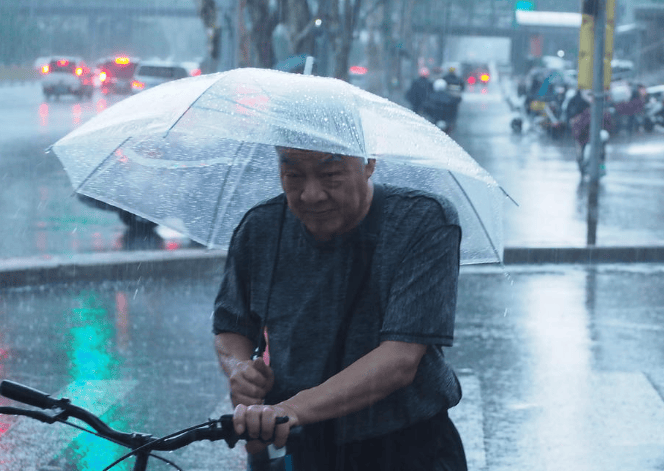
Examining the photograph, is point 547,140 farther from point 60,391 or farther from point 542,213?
point 60,391

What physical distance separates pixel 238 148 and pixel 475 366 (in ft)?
13.4

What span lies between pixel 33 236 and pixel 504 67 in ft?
371

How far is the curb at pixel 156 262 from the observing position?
9734 millimetres

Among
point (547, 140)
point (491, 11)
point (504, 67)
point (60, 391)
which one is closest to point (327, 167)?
point (60, 391)

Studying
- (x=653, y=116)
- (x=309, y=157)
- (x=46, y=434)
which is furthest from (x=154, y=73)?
(x=309, y=157)

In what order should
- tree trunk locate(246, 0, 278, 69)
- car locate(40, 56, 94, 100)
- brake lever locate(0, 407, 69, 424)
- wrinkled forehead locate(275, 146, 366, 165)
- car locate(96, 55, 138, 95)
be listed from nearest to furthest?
1. brake lever locate(0, 407, 69, 424)
2. wrinkled forehead locate(275, 146, 366, 165)
3. tree trunk locate(246, 0, 278, 69)
4. car locate(40, 56, 94, 100)
5. car locate(96, 55, 138, 95)

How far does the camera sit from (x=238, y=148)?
3.33 m

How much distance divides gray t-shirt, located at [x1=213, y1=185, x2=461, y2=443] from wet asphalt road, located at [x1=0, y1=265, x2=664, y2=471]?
9.00ft

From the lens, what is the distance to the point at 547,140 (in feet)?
101

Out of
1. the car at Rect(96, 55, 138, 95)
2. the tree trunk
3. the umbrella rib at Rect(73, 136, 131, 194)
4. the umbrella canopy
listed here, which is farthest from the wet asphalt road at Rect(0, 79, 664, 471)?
the car at Rect(96, 55, 138, 95)

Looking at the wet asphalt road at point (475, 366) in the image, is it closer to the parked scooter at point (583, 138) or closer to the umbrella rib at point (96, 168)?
the umbrella rib at point (96, 168)

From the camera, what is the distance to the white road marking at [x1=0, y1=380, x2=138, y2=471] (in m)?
5.18

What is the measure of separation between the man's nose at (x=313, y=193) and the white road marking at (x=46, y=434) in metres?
2.46

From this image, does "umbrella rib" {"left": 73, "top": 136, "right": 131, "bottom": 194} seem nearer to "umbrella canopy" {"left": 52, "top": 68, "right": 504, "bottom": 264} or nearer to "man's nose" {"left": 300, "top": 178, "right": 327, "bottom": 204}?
"umbrella canopy" {"left": 52, "top": 68, "right": 504, "bottom": 264}
